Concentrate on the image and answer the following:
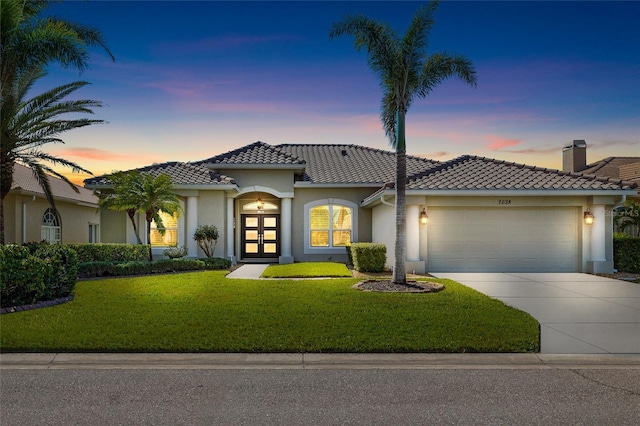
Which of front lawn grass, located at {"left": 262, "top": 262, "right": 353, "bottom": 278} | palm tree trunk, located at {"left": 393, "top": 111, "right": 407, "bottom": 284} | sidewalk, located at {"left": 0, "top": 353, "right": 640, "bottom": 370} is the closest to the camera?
sidewalk, located at {"left": 0, "top": 353, "right": 640, "bottom": 370}

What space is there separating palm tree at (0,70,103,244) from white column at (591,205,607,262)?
16258 mm

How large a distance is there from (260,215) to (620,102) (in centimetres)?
1505

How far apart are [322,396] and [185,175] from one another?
50.4ft

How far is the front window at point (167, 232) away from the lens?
18453 millimetres

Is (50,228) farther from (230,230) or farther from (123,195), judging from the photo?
(230,230)

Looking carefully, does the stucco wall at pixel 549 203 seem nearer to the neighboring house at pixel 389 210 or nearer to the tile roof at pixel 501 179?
the neighboring house at pixel 389 210

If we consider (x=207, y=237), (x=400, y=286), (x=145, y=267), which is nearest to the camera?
(x=400, y=286)

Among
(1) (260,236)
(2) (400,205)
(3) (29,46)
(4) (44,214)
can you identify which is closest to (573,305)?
(2) (400,205)

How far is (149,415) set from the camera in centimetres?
434

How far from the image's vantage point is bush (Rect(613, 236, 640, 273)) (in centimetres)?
1595

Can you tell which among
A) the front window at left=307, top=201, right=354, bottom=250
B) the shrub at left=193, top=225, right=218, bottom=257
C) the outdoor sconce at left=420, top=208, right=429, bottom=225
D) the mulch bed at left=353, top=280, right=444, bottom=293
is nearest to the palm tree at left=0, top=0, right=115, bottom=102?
the shrub at left=193, top=225, right=218, bottom=257

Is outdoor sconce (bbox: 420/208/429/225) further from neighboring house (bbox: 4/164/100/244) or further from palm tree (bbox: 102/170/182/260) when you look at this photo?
neighboring house (bbox: 4/164/100/244)

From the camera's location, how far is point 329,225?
19.6 metres

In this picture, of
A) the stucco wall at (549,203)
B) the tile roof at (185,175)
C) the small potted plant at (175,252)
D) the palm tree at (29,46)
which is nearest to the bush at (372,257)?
the stucco wall at (549,203)
